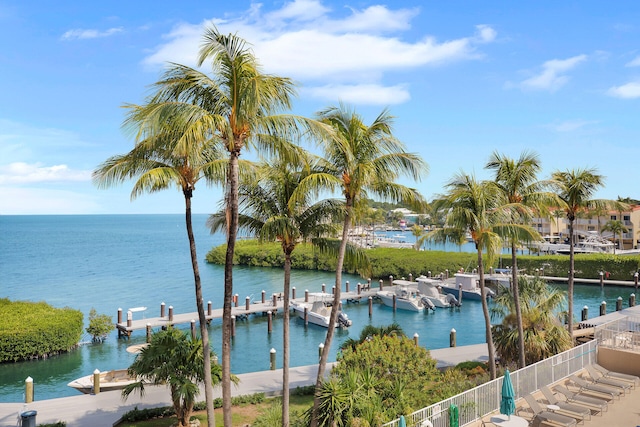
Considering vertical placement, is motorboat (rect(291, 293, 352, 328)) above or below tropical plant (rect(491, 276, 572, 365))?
below

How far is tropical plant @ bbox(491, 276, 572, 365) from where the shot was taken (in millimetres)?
21095

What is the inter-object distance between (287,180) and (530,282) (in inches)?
546

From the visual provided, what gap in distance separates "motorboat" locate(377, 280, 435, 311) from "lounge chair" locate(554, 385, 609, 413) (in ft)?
99.6

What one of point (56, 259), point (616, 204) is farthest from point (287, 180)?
point (56, 259)

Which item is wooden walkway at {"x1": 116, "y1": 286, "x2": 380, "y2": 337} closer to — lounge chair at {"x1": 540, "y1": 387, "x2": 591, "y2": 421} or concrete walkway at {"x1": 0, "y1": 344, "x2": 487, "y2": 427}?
concrete walkway at {"x1": 0, "y1": 344, "x2": 487, "y2": 427}

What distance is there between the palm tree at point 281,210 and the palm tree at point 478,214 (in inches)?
226

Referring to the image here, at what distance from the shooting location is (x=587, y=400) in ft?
49.4

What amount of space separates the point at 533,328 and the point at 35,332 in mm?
27697

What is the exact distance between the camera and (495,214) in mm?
19109

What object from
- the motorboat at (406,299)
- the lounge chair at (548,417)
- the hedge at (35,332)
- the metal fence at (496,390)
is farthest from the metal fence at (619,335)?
the hedge at (35,332)

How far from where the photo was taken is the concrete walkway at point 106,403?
17594 mm

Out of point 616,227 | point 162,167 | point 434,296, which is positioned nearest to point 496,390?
point 162,167

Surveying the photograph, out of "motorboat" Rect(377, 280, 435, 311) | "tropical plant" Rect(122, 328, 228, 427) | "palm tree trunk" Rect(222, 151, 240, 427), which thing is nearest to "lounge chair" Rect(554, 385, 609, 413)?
"palm tree trunk" Rect(222, 151, 240, 427)

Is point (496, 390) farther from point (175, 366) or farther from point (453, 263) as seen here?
point (453, 263)
